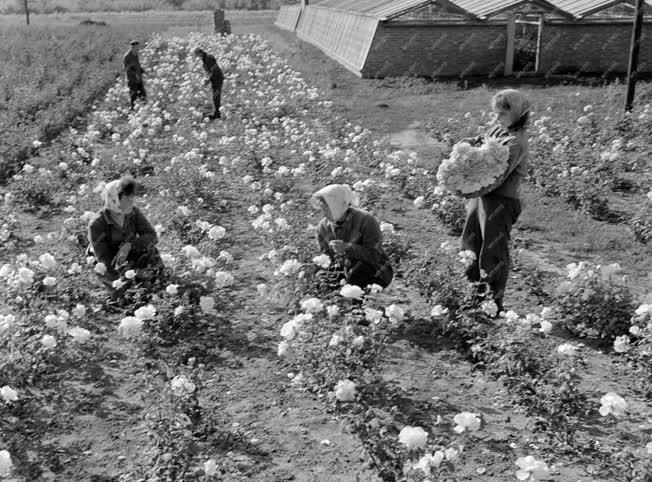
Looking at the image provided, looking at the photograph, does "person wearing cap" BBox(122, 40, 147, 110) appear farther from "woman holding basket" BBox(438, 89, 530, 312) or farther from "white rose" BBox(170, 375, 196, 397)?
"white rose" BBox(170, 375, 196, 397)

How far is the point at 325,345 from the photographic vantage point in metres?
4.25

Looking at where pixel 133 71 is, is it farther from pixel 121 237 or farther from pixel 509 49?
pixel 509 49

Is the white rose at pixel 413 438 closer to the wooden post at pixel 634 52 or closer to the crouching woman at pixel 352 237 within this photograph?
the crouching woman at pixel 352 237

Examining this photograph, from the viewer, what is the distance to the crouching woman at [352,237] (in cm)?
518

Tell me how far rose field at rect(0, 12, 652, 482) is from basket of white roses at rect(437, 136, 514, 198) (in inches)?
29.4

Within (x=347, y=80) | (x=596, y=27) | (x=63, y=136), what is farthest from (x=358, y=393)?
(x=596, y=27)

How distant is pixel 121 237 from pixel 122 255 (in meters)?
0.27

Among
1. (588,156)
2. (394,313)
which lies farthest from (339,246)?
(588,156)

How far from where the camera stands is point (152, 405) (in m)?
4.43

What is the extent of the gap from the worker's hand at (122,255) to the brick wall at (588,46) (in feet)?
52.8

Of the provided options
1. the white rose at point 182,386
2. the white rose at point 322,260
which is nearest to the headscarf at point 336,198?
the white rose at point 322,260

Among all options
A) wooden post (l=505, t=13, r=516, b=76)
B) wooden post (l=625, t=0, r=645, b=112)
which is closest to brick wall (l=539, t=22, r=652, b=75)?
wooden post (l=505, t=13, r=516, b=76)

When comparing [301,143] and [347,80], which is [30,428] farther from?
[347,80]

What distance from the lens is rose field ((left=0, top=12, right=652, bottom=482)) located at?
12.5ft
